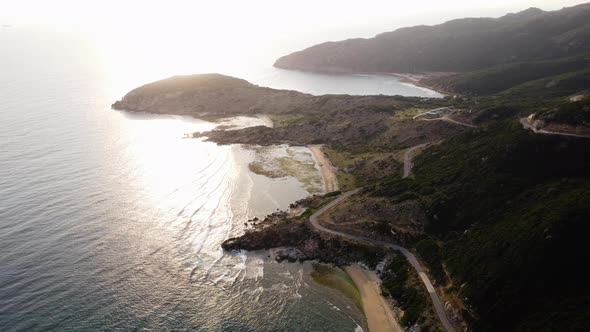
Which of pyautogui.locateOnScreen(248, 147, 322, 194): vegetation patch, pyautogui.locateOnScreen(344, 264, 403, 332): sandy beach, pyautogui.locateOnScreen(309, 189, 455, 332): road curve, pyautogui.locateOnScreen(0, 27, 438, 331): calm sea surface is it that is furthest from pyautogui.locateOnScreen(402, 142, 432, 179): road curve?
pyautogui.locateOnScreen(344, 264, 403, 332): sandy beach

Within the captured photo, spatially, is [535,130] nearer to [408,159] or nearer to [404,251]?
[408,159]

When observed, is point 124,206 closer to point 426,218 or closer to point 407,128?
point 426,218

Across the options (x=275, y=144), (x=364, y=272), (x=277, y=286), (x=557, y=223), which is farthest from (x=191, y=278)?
(x=275, y=144)

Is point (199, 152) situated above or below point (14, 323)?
above

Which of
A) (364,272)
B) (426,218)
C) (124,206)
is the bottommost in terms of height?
(364,272)

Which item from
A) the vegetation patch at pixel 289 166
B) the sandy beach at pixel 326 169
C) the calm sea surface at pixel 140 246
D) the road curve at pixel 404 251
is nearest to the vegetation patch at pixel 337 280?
the calm sea surface at pixel 140 246

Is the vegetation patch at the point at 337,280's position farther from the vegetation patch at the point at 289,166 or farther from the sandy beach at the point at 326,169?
the vegetation patch at the point at 289,166

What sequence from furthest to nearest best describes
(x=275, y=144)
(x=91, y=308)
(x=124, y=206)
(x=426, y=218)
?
(x=275, y=144), (x=124, y=206), (x=426, y=218), (x=91, y=308)

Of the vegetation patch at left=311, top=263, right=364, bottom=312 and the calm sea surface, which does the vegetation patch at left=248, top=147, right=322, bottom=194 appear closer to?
the calm sea surface
